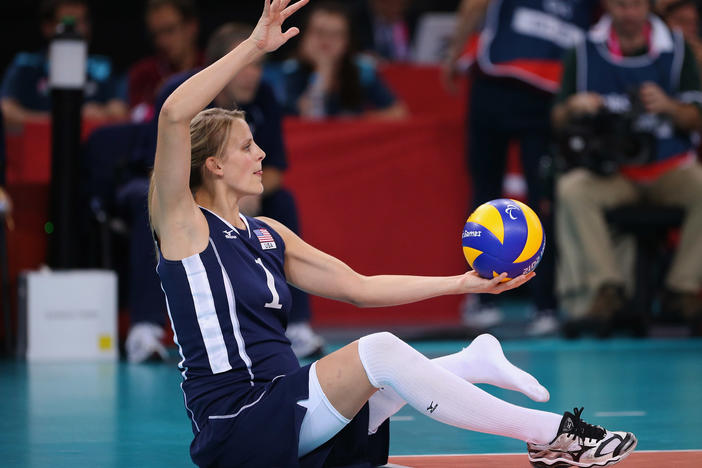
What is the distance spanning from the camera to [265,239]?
147 inches

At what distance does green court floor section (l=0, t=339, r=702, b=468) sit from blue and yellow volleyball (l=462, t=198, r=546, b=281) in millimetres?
788

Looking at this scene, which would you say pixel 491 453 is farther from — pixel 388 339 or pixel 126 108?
pixel 126 108

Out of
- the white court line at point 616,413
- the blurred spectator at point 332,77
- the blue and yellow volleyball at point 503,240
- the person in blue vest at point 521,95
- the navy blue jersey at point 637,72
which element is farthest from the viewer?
the blurred spectator at point 332,77

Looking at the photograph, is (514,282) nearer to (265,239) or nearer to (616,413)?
(265,239)

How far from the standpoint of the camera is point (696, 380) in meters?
5.82

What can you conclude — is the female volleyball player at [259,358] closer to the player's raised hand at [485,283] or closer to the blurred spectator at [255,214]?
the player's raised hand at [485,283]

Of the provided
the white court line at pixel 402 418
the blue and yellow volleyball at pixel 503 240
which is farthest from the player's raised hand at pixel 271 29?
the white court line at pixel 402 418

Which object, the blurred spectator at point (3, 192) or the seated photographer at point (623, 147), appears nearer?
the blurred spectator at point (3, 192)

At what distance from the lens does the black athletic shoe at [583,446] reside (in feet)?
11.5

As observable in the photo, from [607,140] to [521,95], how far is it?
0.88 m

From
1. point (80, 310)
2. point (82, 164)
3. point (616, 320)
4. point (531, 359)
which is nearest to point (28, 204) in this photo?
point (82, 164)

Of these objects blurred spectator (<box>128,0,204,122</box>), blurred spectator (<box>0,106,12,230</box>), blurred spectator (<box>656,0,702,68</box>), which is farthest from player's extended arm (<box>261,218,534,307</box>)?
blurred spectator (<box>656,0,702,68</box>)

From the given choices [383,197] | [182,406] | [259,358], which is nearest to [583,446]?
[259,358]

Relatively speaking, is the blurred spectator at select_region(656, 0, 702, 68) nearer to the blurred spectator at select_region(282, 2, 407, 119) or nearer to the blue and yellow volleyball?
the blurred spectator at select_region(282, 2, 407, 119)
